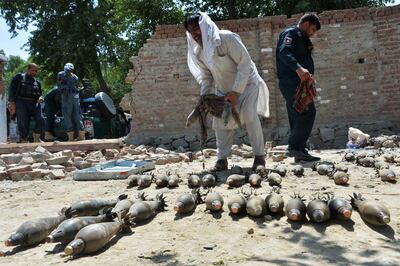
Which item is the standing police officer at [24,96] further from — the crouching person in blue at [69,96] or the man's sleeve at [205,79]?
the man's sleeve at [205,79]

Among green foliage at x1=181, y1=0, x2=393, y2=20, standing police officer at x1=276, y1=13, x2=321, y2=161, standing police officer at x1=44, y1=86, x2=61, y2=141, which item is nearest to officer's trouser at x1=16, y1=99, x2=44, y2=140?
standing police officer at x1=44, y1=86, x2=61, y2=141

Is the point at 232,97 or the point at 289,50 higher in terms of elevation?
the point at 289,50

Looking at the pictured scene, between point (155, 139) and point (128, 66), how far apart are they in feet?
39.0

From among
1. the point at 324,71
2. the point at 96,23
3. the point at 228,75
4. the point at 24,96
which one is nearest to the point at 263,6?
the point at 96,23

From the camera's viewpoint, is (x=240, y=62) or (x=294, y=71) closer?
(x=240, y=62)

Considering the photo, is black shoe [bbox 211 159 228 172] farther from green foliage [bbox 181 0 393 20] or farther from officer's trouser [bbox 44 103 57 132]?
green foliage [bbox 181 0 393 20]

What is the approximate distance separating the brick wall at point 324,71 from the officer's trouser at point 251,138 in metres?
4.01

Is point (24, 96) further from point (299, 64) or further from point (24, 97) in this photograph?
point (299, 64)

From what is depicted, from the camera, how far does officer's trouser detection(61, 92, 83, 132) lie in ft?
30.2

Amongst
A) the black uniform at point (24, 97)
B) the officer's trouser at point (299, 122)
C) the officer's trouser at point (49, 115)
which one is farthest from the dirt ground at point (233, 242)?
the officer's trouser at point (49, 115)

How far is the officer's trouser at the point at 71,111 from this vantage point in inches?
363

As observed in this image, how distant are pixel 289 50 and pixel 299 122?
92 centimetres

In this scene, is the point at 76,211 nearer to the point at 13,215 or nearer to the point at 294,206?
the point at 13,215

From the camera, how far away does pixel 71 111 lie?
9297 millimetres
